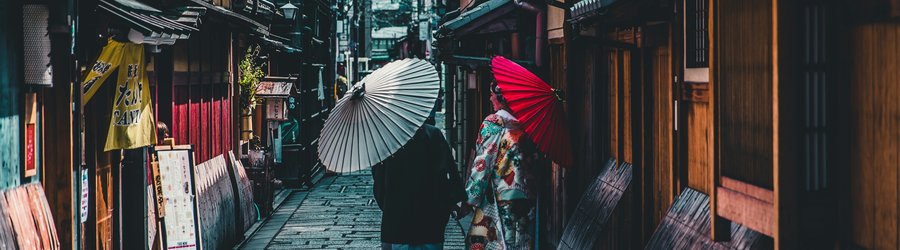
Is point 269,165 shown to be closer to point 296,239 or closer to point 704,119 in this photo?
point 296,239

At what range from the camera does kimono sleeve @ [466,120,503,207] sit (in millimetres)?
13109

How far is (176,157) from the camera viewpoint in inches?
543

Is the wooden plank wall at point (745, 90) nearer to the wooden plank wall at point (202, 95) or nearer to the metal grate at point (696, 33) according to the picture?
the metal grate at point (696, 33)

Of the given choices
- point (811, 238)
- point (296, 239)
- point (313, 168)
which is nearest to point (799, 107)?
point (811, 238)

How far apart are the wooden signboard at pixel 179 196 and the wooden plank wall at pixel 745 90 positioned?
26.7 feet

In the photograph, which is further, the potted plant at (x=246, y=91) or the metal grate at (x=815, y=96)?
the potted plant at (x=246, y=91)

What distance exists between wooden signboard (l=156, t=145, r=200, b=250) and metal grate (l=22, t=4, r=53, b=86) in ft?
13.2

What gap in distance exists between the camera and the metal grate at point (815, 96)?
20.1 ft

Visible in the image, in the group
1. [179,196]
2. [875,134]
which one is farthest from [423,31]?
[875,134]

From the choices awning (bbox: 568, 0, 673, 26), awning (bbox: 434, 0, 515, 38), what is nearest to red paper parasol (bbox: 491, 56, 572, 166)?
awning (bbox: 568, 0, 673, 26)

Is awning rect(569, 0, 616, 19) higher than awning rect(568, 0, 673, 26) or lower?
higher

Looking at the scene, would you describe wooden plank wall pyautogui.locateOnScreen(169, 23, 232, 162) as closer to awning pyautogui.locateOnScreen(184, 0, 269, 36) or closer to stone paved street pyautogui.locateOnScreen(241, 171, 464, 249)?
awning pyautogui.locateOnScreen(184, 0, 269, 36)

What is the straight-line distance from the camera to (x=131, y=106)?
1235cm

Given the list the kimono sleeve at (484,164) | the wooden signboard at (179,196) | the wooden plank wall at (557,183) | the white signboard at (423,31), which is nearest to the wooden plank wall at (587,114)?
the wooden plank wall at (557,183)
